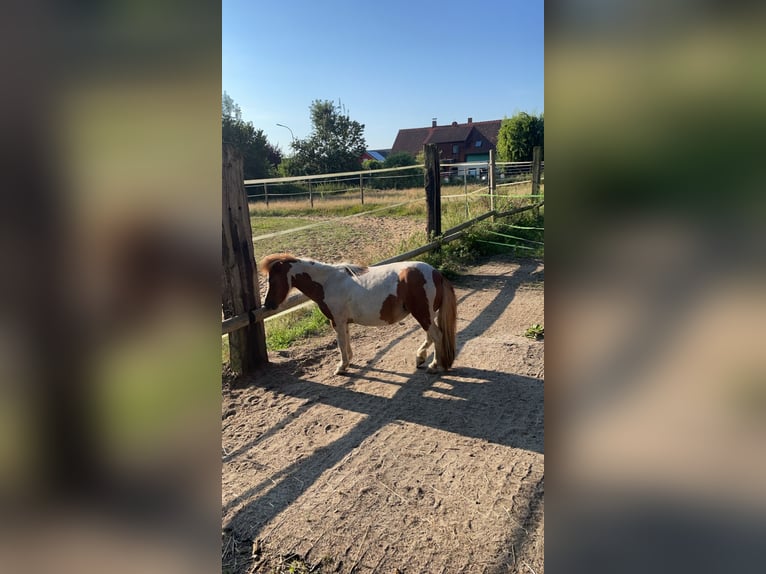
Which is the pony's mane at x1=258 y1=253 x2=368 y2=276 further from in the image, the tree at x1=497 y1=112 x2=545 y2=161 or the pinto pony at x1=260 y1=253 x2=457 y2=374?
the tree at x1=497 y1=112 x2=545 y2=161

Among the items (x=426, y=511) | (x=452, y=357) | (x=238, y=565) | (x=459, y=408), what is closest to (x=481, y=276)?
(x=452, y=357)

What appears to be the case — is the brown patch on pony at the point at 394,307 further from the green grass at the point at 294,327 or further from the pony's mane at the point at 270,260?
the green grass at the point at 294,327

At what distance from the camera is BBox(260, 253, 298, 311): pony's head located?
12.9 feet

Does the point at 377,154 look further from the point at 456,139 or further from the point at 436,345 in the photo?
the point at 436,345

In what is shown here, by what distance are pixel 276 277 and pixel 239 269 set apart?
0.92ft

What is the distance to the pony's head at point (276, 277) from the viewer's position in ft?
12.9

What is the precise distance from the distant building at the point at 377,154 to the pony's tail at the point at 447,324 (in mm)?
27526

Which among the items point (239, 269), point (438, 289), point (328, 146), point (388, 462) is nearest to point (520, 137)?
point (328, 146)

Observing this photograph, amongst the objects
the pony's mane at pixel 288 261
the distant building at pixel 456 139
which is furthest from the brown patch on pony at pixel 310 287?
the distant building at pixel 456 139

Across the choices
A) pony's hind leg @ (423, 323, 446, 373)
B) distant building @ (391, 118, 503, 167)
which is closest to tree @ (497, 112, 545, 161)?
distant building @ (391, 118, 503, 167)

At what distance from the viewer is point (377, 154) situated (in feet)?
128
